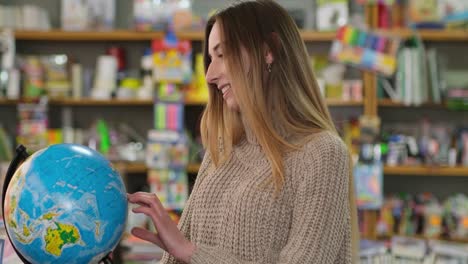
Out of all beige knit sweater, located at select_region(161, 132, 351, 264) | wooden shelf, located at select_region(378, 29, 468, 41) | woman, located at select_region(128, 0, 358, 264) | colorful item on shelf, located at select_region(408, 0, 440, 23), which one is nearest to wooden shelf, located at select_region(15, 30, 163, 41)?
wooden shelf, located at select_region(378, 29, 468, 41)

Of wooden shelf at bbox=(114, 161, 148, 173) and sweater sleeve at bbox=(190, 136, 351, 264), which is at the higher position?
sweater sleeve at bbox=(190, 136, 351, 264)

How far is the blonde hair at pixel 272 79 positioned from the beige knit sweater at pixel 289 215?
47 mm

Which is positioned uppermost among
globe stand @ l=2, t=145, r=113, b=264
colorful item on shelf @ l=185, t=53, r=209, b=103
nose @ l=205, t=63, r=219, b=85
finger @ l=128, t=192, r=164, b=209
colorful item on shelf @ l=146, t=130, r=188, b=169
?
nose @ l=205, t=63, r=219, b=85

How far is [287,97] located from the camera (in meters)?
1.99

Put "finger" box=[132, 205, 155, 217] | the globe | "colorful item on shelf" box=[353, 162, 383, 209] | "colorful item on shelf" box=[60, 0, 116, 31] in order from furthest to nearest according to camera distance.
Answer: "colorful item on shelf" box=[60, 0, 116, 31], "colorful item on shelf" box=[353, 162, 383, 209], "finger" box=[132, 205, 155, 217], the globe

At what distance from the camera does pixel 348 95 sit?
5.20 metres

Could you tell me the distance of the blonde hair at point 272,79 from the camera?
6.40 feet

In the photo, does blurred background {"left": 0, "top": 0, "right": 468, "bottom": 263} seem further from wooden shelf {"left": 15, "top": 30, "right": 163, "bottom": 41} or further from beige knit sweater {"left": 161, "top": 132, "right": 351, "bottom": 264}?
beige knit sweater {"left": 161, "top": 132, "right": 351, "bottom": 264}

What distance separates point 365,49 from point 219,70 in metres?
3.37

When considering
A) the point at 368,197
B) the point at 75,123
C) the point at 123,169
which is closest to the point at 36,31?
the point at 75,123

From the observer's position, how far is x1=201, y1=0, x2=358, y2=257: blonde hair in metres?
1.95

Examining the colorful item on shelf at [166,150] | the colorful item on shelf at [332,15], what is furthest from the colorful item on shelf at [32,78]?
the colorful item on shelf at [332,15]

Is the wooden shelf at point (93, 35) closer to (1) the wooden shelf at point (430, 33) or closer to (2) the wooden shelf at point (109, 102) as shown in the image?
(2) the wooden shelf at point (109, 102)

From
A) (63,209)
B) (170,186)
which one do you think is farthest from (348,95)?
(63,209)
